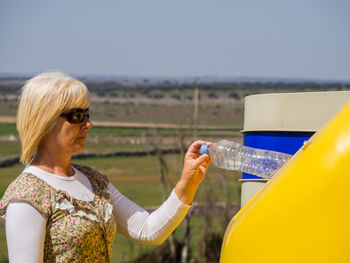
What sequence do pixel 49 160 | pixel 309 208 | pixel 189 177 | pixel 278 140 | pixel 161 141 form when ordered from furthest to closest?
1. pixel 161 141
2. pixel 278 140
3. pixel 189 177
4. pixel 49 160
5. pixel 309 208

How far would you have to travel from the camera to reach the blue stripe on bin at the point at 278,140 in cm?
292

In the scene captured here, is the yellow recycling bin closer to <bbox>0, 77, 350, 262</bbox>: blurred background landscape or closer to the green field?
<bbox>0, 77, 350, 262</bbox>: blurred background landscape

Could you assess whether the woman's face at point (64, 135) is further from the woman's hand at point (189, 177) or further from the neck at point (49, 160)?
the woman's hand at point (189, 177)

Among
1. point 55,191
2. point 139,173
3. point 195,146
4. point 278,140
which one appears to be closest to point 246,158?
point 278,140

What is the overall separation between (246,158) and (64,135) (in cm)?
107

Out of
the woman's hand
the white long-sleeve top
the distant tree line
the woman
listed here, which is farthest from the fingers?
the distant tree line

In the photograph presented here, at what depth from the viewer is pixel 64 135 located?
6.77 feet

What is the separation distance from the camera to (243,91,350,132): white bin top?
9.35 ft

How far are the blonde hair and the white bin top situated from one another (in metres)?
1.30

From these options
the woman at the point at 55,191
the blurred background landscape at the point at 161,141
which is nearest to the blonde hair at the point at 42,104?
the woman at the point at 55,191

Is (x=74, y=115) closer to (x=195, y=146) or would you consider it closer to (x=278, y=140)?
(x=195, y=146)

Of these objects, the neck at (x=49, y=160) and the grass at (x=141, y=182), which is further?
the grass at (x=141, y=182)

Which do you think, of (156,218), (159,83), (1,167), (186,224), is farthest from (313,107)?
(159,83)

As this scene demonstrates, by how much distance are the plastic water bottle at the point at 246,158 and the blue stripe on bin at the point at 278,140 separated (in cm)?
17
